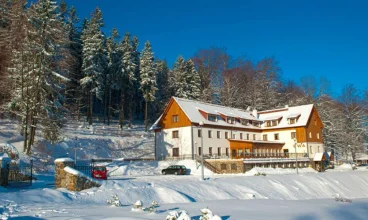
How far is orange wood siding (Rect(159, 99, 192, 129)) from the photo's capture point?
154 feet

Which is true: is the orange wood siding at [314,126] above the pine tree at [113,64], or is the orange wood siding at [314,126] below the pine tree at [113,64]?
below

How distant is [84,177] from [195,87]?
163 ft

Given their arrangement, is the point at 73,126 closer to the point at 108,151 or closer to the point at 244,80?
the point at 108,151

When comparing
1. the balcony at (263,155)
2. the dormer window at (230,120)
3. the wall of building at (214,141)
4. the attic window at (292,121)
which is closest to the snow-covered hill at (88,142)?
the wall of building at (214,141)

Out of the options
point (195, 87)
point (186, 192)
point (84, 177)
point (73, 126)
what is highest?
point (195, 87)

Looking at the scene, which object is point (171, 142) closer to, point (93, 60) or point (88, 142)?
point (88, 142)

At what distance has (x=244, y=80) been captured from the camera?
7338 centimetres

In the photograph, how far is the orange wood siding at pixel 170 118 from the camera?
46.9 metres

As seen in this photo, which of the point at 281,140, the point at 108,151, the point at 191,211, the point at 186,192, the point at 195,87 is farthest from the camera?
the point at 195,87

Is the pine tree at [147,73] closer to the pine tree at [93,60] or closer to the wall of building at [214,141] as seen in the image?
the pine tree at [93,60]

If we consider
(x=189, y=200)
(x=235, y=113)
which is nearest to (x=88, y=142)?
(x=235, y=113)

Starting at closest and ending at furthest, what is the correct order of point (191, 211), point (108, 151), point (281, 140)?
point (191, 211)
point (108, 151)
point (281, 140)

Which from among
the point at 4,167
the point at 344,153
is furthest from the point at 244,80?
the point at 4,167

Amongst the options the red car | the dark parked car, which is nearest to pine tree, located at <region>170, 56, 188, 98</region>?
the dark parked car
